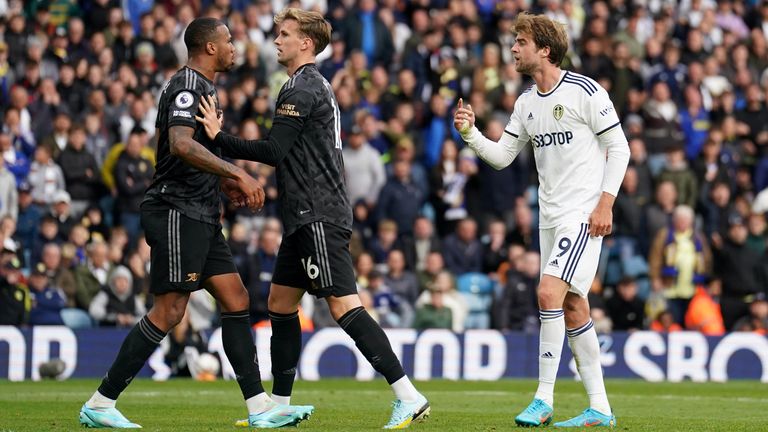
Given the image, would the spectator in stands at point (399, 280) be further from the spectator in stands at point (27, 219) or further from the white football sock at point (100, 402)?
the white football sock at point (100, 402)

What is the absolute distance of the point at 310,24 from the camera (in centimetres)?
934

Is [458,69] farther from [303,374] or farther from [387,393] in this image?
[387,393]

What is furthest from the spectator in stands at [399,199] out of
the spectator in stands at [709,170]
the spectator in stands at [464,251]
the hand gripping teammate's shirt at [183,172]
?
the hand gripping teammate's shirt at [183,172]

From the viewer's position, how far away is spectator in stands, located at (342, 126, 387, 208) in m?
20.6

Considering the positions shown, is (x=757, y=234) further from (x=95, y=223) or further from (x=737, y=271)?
(x=95, y=223)

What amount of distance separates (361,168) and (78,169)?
13.3ft

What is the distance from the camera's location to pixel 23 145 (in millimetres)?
19984

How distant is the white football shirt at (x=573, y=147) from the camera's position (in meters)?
9.54

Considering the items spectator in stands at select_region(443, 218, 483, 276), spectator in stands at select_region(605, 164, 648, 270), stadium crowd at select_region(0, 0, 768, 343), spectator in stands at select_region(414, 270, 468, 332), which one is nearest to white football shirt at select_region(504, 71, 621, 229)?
stadium crowd at select_region(0, 0, 768, 343)

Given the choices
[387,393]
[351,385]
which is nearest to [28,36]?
[351,385]

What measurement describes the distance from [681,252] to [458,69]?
4.75 metres

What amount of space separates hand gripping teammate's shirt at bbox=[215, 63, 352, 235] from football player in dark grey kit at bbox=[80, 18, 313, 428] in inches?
8.8

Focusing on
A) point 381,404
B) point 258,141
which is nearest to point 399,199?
point 381,404

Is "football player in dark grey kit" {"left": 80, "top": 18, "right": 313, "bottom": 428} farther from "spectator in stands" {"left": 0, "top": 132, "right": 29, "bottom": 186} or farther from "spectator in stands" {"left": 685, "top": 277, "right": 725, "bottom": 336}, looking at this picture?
"spectator in stands" {"left": 685, "top": 277, "right": 725, "bottom": 336}
